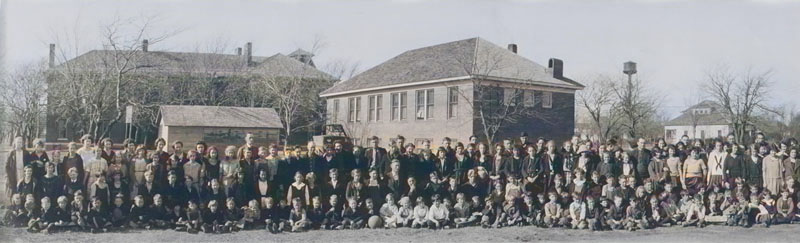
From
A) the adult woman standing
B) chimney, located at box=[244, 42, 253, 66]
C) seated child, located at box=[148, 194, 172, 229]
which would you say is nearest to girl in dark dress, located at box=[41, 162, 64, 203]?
seated child, located at box=[148, 194, 172, 229]

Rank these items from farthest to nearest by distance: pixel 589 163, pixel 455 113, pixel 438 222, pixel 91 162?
pixel 455 113 < pixel 589 163 < pixel 438 222 < pixel 91 162

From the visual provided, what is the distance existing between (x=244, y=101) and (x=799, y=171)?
9142 mm

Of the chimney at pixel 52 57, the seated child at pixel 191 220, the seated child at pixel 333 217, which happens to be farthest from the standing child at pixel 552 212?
the chimney at pixel 52 57

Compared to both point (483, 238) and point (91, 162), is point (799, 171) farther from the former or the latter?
point (91, 162)

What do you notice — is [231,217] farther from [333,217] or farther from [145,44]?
[145,44]

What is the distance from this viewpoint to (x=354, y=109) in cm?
1184

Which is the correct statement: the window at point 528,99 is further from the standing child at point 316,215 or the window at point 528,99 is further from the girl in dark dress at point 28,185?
the girl in dark dress at point 28,185

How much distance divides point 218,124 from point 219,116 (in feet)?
0.51

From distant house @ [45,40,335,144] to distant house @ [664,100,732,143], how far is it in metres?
6.32

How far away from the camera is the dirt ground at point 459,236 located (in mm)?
8742

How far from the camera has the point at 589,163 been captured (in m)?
10.7

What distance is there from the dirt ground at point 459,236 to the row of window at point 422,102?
9.65ft

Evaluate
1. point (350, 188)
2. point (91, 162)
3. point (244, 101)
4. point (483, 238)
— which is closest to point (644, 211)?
point (483, 238)

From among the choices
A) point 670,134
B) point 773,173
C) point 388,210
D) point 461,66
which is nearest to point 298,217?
point 388,210
